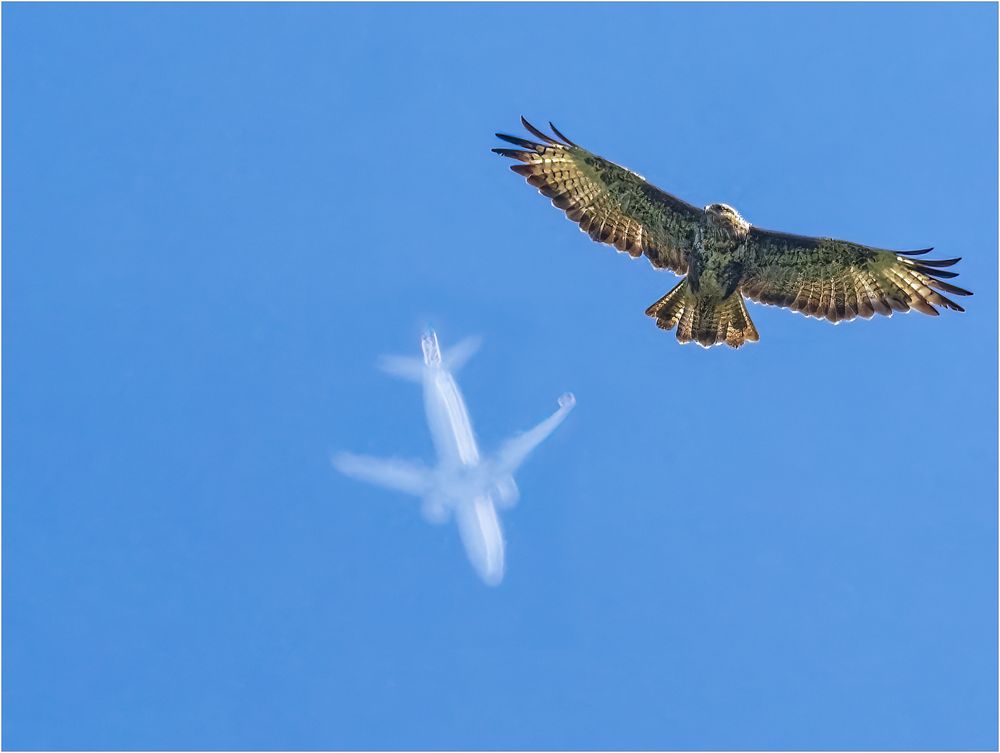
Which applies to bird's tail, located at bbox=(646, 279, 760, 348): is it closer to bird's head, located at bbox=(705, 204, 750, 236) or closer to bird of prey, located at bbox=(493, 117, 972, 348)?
bird of prey, located at bbox=(493, 117, 972, 348)

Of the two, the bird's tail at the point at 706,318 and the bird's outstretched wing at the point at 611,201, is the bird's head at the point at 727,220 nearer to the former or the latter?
the bird's outstretched wing at the point at 611,201

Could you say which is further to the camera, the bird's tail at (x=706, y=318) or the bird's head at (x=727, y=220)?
the bird's tail at (x=706, y=318)

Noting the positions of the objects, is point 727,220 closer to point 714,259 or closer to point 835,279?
point 714,259

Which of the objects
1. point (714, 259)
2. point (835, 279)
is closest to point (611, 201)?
point (714, 259)

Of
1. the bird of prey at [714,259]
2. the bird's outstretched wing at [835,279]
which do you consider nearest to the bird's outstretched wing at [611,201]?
the bird of prey at [714,259]

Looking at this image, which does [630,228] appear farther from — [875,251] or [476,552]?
[476,552]

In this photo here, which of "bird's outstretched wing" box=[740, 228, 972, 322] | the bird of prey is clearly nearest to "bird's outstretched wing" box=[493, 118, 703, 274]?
the bird of prey

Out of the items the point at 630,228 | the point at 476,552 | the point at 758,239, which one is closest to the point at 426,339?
the point at 476,552
